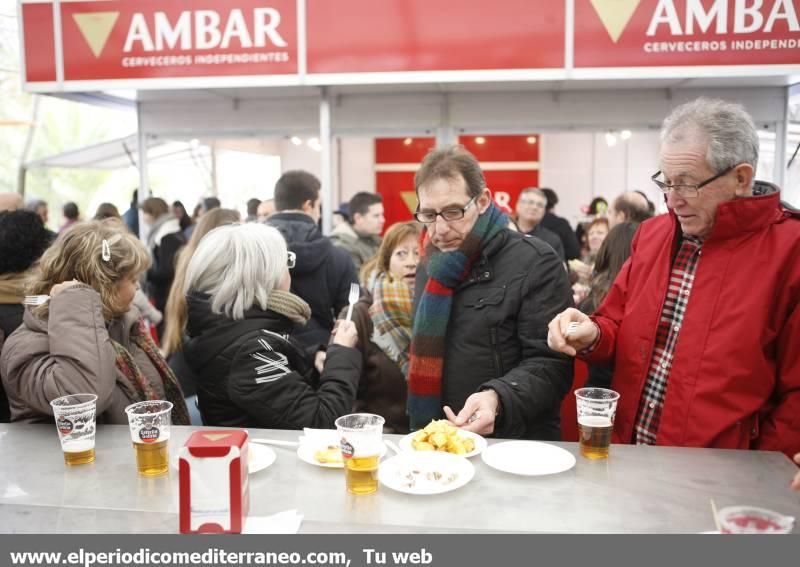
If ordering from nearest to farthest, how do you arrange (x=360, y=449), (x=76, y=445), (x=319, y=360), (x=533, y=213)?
(x=360, y=449), (x=76, y=445), (x=319, y=360), (x=533, y=213)

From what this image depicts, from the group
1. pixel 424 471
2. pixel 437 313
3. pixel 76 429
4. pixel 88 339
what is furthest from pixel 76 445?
pixel 437 313

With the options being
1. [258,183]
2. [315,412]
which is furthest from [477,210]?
[258,183]

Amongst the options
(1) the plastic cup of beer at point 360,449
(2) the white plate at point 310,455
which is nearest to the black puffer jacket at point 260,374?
(2) the white plate at point 310,455

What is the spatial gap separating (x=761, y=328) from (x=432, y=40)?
3.72 m

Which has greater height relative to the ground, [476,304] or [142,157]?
[142,157]

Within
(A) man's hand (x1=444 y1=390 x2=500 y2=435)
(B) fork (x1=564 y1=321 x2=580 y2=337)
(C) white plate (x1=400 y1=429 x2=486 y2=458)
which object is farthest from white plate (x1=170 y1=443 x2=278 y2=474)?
(B) fork (x1=564 y1=321 x2=580 y2=337)

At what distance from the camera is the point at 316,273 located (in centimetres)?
377

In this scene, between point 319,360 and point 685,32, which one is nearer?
point 319,360

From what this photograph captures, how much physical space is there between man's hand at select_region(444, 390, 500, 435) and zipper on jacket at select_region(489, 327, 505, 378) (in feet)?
0.77

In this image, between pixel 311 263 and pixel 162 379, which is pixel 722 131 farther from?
pixel 311 263

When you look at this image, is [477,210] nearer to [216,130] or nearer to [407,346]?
[407,346]

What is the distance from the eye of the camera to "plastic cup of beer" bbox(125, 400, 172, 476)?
1574mm

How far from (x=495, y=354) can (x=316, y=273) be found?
1.86 m

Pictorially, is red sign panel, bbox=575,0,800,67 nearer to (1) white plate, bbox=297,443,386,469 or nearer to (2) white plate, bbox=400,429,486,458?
(2) white plate, bbox=400,429,486,458
